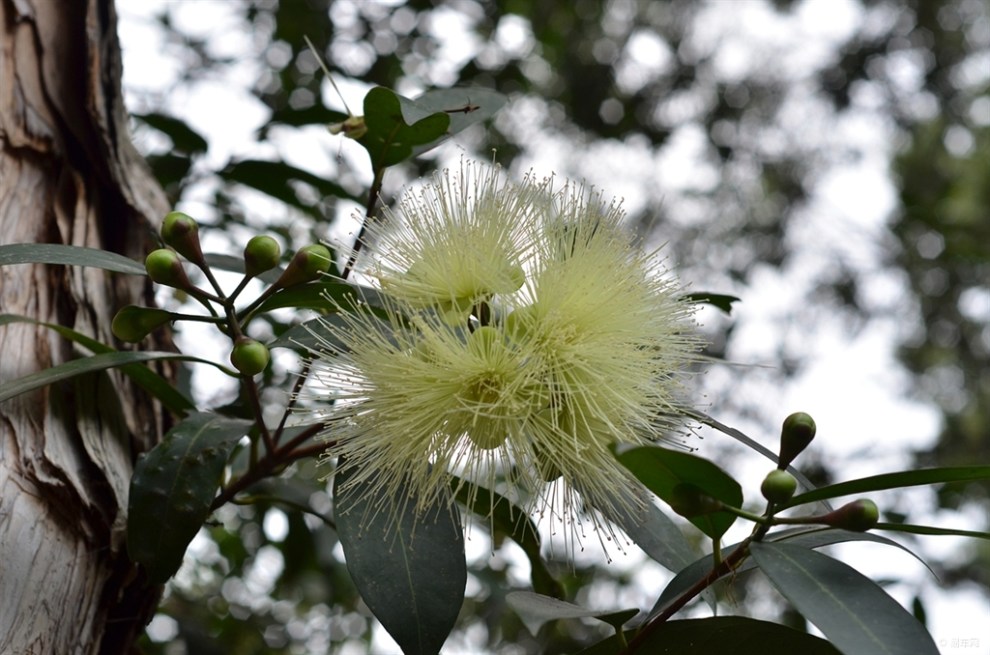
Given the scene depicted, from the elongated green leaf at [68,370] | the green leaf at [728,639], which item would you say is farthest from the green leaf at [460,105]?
the green leaf at [728,639]

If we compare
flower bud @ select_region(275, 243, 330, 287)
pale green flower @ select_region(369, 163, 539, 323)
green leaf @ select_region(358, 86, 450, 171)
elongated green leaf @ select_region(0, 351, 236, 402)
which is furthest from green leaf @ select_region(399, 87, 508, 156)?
elongated green leaf @ select_region(0, 351, 236, 402)

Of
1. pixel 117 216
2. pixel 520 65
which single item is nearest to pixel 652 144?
pixel 520 65

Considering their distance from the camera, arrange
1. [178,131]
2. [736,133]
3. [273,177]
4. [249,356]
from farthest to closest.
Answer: [736,133] < [178,131] < [273,177] < [249,356]

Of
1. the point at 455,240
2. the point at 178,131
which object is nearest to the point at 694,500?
the point at 455,240

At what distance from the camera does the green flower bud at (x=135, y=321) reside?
1.36 metres

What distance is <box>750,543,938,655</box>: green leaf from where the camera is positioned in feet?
3.13

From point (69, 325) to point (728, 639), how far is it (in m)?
1.25

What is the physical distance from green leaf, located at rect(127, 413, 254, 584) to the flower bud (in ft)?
0.97

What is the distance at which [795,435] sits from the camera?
46.2 inches

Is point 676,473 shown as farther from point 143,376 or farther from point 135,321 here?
point 143,376

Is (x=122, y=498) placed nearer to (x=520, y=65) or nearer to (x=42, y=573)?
(x=42, y=573)

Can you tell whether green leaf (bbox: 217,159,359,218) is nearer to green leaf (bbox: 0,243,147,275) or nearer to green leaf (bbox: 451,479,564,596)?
green leaf (bbox: 0,243,147,275)

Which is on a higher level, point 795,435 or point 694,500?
point 795,435

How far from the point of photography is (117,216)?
1.91 m
